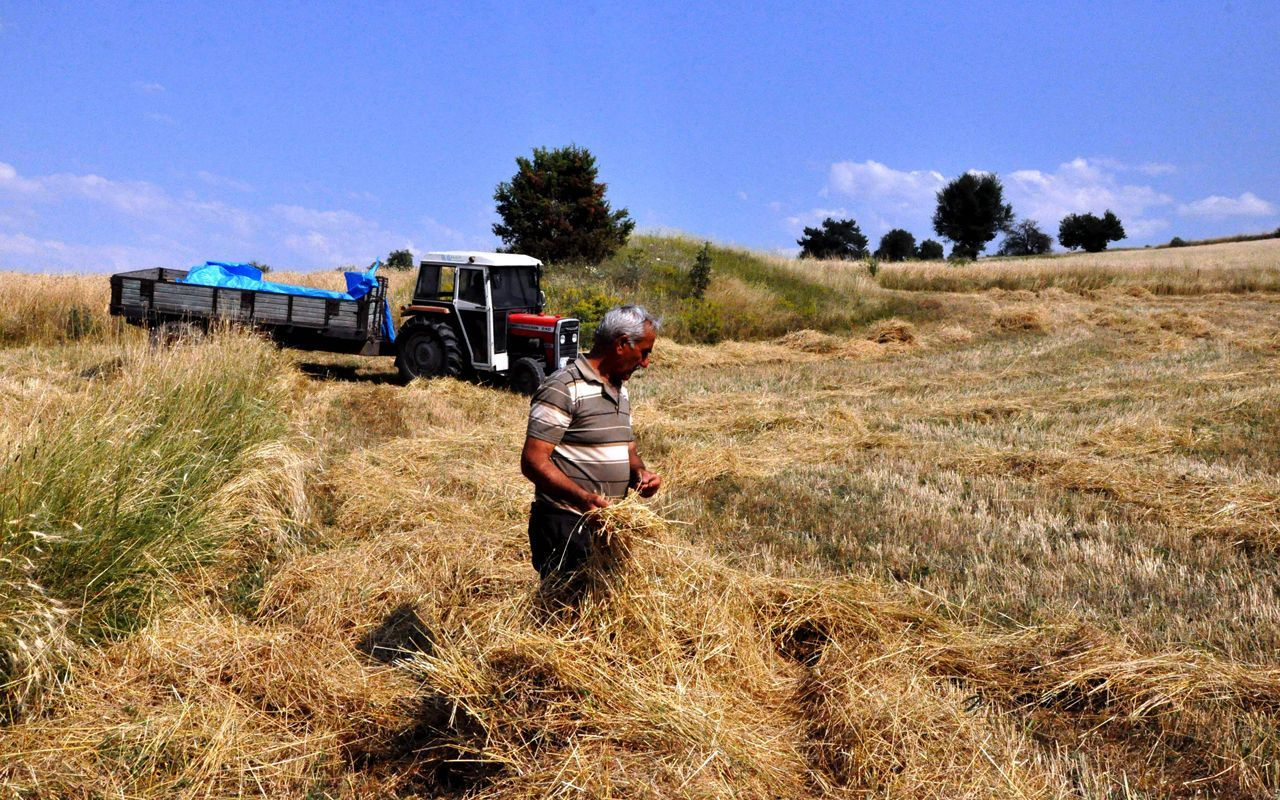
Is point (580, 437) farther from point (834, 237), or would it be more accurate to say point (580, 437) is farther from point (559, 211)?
point (834, 237)

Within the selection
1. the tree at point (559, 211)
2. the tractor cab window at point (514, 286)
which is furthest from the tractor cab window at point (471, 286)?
the tree at point (559, 211)

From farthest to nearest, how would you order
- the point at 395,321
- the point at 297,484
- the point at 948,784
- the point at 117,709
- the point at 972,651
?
1. the point at 395,321
2. the point at 297,484
3. the point at 972,651
4. the point at 117,709
5. the point at 948,784

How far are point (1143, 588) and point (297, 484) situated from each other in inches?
215

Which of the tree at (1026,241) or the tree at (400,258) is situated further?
the tree at (1026,241)

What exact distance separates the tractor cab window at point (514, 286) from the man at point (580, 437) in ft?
30.5

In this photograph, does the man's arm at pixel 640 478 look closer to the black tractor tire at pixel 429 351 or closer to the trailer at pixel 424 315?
the trailer at pixel 424 315

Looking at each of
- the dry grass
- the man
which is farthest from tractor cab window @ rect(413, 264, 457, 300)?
the dry grass

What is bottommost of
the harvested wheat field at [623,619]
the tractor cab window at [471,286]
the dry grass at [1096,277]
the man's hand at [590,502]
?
the harvested wheat field at [623,619]

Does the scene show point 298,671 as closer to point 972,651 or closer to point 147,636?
point 147,636

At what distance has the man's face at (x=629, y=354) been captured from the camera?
339 cm

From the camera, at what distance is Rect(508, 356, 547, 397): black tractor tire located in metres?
12.3

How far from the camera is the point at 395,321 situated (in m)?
19.6

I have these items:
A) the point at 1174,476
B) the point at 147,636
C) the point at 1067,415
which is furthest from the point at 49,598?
the point at 1067,415

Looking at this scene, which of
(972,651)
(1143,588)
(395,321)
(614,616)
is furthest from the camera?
(395,321)
